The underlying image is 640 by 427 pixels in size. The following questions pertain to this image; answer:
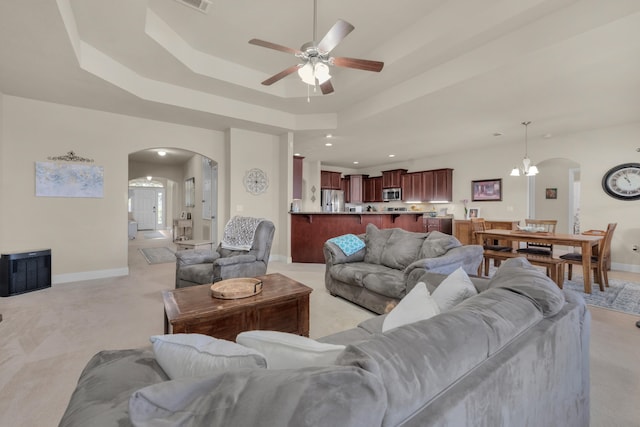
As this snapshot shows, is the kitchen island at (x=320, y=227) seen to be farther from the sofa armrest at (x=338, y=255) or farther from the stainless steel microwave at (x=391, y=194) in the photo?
the stainless steel microwave at (x=391, y=194)

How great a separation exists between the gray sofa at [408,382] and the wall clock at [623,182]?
5.79 m

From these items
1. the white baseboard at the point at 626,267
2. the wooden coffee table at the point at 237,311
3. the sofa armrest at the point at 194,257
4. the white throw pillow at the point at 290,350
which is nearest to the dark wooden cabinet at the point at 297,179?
the sofa armrest at the point at 194,257

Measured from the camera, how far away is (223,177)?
5539 millimetres

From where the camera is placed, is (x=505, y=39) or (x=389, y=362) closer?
(x=389, y=362)

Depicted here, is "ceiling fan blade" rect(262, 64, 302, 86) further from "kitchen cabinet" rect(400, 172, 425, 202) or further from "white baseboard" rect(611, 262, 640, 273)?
"white baseboard" rect(611, 262, 640, 273)

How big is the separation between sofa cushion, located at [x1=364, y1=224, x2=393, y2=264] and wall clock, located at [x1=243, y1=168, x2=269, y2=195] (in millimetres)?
2873

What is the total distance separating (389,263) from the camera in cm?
321

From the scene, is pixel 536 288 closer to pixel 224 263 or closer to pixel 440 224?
pixel 224 263

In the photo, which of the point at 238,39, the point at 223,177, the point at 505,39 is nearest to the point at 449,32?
the point at 505,39

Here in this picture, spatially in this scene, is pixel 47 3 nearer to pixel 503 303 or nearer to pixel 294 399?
pixel 294 399

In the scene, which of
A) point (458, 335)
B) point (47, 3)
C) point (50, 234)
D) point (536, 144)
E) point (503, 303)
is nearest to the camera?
point (458, 335)

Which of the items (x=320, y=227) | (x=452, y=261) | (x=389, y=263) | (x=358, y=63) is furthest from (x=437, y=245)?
(x=320, y=227)

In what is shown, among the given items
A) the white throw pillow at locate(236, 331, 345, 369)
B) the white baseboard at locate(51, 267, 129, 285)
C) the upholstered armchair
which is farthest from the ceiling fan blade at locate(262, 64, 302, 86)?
the white baseboard at locate(51, 267, 129, 285)

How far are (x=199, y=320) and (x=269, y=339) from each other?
4.09 ft
